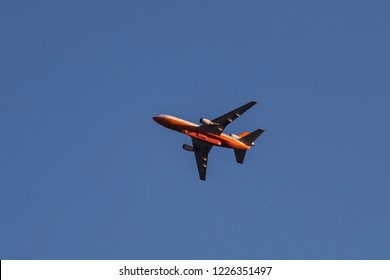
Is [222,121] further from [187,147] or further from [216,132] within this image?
[187,147]

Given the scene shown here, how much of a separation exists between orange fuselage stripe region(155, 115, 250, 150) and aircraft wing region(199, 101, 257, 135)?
2.47ft

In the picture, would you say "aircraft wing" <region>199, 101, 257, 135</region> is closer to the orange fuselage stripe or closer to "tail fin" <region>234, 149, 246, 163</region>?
the orange fuselage stripe

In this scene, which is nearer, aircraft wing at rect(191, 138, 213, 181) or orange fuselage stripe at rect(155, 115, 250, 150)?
orange fuselage stripe at rect(155, 115, 250, 150)

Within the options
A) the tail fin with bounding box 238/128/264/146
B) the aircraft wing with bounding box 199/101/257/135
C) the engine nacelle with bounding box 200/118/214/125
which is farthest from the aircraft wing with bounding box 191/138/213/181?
the tail fin with bounding box 238/128/264/146

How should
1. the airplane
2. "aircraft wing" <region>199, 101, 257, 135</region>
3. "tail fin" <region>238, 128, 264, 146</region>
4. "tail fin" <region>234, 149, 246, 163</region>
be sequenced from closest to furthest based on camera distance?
1. "aircraft wing" <region>199, 101, 257, 135</region>
2. the airplane
3. "tail fin" <region>238, 128, 264, 146</region>
4. "tail fin" <region>234, 149, 246, 163</region>

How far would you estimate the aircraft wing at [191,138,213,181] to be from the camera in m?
118

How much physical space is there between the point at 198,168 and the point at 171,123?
46.3ft

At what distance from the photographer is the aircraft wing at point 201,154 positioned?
4656 inches

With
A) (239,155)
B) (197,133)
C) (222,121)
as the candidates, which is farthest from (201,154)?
(222,121)

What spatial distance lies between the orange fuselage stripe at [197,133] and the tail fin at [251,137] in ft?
1.88

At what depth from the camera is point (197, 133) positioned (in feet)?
367

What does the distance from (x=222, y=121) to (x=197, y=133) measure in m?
4.57
